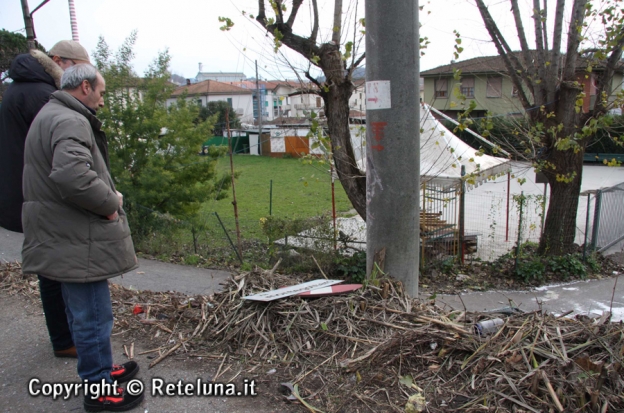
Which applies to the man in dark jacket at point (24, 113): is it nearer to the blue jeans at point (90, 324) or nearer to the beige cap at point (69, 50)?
the beige cap at point (69, 50)

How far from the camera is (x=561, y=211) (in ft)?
A: 31.3

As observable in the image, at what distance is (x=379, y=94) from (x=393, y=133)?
0.28 meters

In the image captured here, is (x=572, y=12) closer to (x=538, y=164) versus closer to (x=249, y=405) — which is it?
(x=538, y=164)

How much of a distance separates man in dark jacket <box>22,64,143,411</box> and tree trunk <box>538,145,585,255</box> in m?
8.64

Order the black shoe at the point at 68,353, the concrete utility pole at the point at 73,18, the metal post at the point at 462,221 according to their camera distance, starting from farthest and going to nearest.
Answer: the concrete utility pole at the point at 73,18
the metal post at the point at 462,221
the black shoe at the point at 68,353

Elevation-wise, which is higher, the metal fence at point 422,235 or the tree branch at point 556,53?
the tree branch at point 556,53

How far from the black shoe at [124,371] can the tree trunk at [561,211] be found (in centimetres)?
844

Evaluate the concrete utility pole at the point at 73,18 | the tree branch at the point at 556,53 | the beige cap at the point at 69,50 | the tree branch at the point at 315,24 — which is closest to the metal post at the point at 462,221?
the tree branch at the point at 556,53

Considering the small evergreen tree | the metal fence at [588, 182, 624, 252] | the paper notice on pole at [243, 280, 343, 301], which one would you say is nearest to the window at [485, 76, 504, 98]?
the metal fence at [588, 182, 624, 252]

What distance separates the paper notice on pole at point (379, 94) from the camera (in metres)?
3.38

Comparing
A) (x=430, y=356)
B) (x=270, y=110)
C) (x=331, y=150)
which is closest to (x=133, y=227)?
(x=331, y=150)

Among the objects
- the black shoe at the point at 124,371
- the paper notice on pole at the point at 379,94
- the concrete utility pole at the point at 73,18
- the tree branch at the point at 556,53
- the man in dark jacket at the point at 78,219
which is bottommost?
the black shoe at the point at 124,371

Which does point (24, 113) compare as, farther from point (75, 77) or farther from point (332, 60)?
point (332, 60)

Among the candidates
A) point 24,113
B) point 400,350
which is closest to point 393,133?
point 400,350
